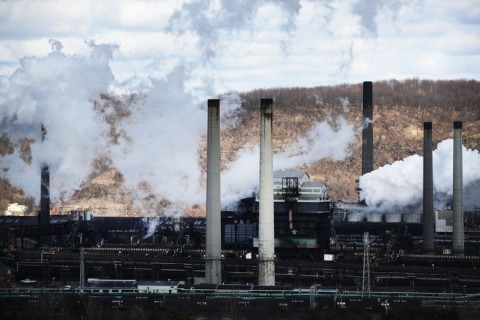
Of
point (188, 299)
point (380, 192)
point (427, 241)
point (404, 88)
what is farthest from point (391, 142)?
point (188, 299)

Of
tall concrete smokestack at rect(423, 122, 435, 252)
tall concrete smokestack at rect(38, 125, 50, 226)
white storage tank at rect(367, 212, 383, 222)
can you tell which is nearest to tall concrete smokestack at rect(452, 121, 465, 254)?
tall concrete smokestack at rect(423, 122, 435, 252)

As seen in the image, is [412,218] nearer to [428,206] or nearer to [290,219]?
[428,206]

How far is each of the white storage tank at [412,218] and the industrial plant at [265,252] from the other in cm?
30

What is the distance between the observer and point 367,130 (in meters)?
136

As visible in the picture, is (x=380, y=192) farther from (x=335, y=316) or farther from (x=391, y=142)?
(x=335, y=316)

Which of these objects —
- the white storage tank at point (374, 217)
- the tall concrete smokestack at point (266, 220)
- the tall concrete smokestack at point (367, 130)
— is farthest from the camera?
the tall concrete smokestack at point (367, 130)

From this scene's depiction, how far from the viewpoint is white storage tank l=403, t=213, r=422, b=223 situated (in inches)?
5050

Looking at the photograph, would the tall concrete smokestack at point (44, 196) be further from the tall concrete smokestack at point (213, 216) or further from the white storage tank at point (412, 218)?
the white storage tank at point (412, 218)

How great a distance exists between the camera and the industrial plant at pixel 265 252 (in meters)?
81.4

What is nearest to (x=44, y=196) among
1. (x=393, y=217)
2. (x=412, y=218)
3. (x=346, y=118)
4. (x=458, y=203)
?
(x=393, y=217)

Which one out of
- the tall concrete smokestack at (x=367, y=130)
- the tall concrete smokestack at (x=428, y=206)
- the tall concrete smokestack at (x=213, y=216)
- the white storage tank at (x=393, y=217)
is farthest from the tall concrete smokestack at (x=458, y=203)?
the tall concrete smokestack at (x=213, y=216)

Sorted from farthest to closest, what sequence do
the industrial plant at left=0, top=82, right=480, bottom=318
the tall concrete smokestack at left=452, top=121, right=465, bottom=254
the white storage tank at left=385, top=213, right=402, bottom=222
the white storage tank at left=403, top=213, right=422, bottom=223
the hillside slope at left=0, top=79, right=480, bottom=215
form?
the hillside slope at left=0, top=79, right=480, bottom=215
the white storage tank at left=385, top=213, right=402, bottom=222
the white storage tank at left=403, top=213, right=422, bottom=223
the tall concrete smokestack at left=452, top=121, right=465, bottom=254
the industrial plant at left=0, top=82, right=480, bottom=318

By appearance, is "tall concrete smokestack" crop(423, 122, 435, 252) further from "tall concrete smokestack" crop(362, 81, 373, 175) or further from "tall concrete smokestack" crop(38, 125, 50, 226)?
"tall concrete smokestack" crop(38, 125, 50, 226)

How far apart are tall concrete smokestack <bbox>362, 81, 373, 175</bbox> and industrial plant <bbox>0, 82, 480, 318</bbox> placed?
15cm
